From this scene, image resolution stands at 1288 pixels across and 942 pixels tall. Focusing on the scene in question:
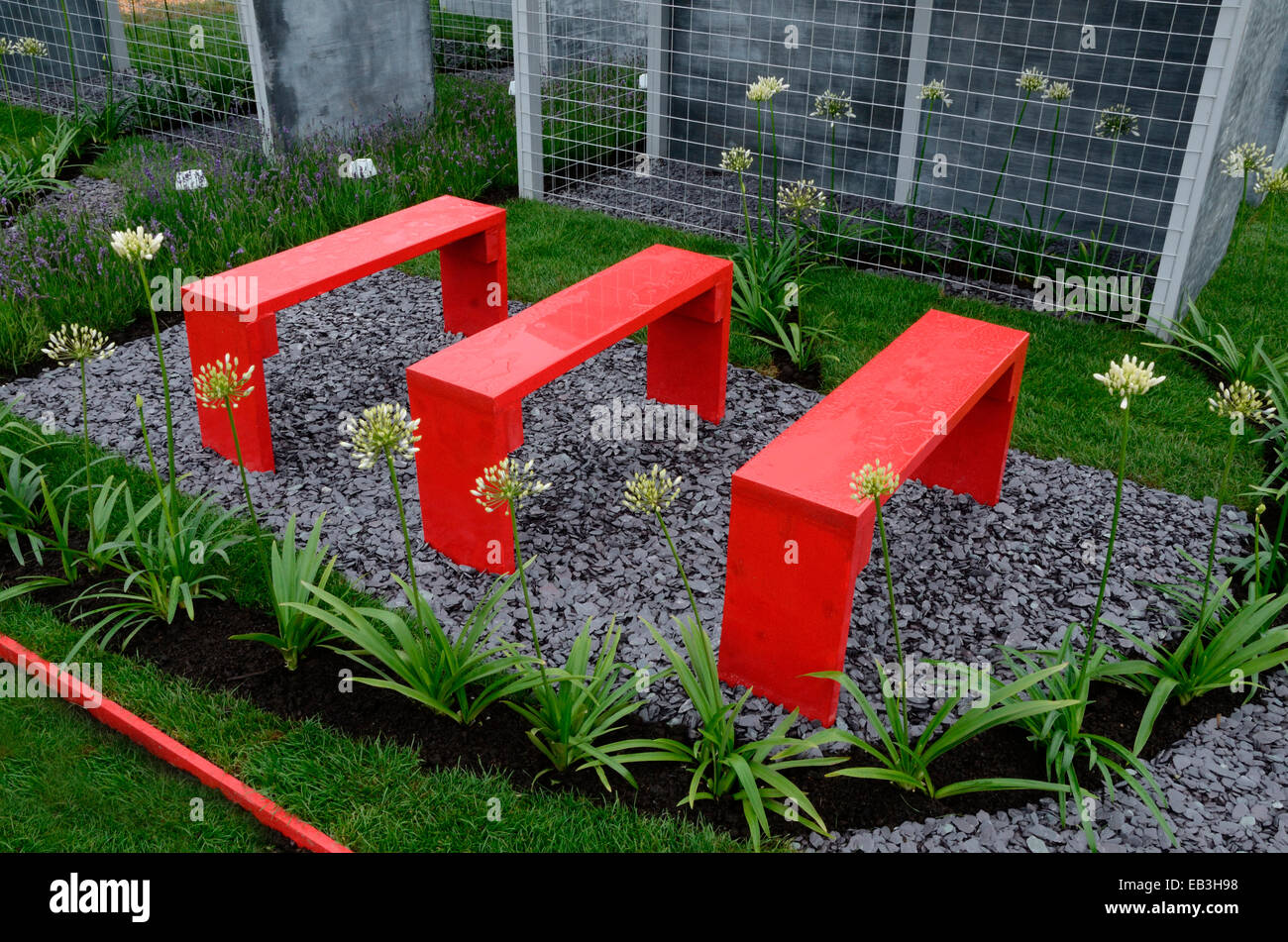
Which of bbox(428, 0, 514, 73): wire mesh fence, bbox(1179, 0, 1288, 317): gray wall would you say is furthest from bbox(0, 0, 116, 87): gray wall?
bbox(1179, 0, 1288, 317): gray wall

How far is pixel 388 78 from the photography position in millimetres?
7977

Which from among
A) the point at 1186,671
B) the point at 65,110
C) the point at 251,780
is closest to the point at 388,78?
the point at 65,110

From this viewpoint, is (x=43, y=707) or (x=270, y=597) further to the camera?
(x=270, y=597)

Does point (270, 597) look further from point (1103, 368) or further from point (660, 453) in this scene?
point (1103, 368)

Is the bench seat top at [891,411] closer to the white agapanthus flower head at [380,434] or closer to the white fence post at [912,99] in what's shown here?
the white agapanthus flower head at [380,434]

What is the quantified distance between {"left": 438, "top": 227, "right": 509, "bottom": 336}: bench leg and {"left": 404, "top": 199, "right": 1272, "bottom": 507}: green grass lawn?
1.42ft

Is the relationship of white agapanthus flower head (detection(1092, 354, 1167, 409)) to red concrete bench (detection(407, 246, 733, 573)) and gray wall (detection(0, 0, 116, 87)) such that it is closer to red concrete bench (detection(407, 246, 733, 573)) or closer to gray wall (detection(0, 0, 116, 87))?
red concrete bench (detection(407, 246, 733, 573))

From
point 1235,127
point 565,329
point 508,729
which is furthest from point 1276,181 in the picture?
point 508,729

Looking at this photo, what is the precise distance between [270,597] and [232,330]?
1143mm

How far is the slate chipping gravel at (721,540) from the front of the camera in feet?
9.71

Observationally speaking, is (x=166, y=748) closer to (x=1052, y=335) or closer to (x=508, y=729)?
(x=508, y=729)

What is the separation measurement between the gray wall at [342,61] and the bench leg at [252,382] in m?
3.56

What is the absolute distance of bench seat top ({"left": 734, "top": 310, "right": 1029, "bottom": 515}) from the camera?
3047 mm

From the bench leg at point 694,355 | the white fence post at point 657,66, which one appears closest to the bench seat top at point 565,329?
the bench leg at point 694,355
